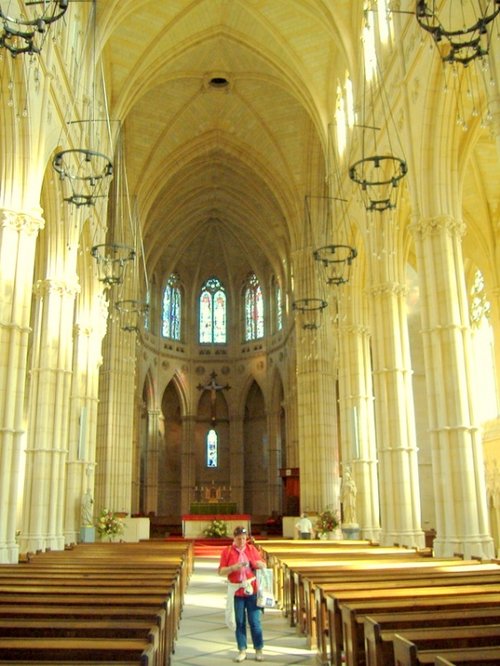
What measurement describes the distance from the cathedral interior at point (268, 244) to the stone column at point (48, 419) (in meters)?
0.07

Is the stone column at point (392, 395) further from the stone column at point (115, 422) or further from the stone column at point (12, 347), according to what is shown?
the stone column at point (115, 422)

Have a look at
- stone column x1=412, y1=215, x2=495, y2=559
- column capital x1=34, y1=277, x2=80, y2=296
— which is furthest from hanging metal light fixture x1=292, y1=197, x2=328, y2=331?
stone column x1=412, y1=215, x2=495, y2=559

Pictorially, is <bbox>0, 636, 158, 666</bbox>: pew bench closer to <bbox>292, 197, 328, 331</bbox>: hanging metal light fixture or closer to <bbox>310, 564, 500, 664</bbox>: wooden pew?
<bbox>310, 564, 500, 664</bbox>: wooden pew

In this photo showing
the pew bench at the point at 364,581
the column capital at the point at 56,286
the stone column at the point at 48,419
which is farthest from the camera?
the column capital at the point at 56,286

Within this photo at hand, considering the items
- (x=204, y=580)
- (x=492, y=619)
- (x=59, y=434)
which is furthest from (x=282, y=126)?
(x=492, y=619)

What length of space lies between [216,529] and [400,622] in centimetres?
2792

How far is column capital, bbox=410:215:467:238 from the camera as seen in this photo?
1720 cm

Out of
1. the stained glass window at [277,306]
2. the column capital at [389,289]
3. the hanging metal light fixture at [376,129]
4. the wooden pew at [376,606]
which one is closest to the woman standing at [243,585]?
the wooden pew at [376,606]

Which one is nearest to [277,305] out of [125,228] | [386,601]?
[125,228]

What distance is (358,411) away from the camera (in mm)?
25344

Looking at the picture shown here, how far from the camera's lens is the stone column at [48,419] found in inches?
744

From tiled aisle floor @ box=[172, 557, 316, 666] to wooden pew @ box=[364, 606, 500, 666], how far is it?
3006mm

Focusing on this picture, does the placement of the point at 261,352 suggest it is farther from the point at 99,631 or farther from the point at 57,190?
the point at 99,631

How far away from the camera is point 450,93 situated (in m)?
17.1
